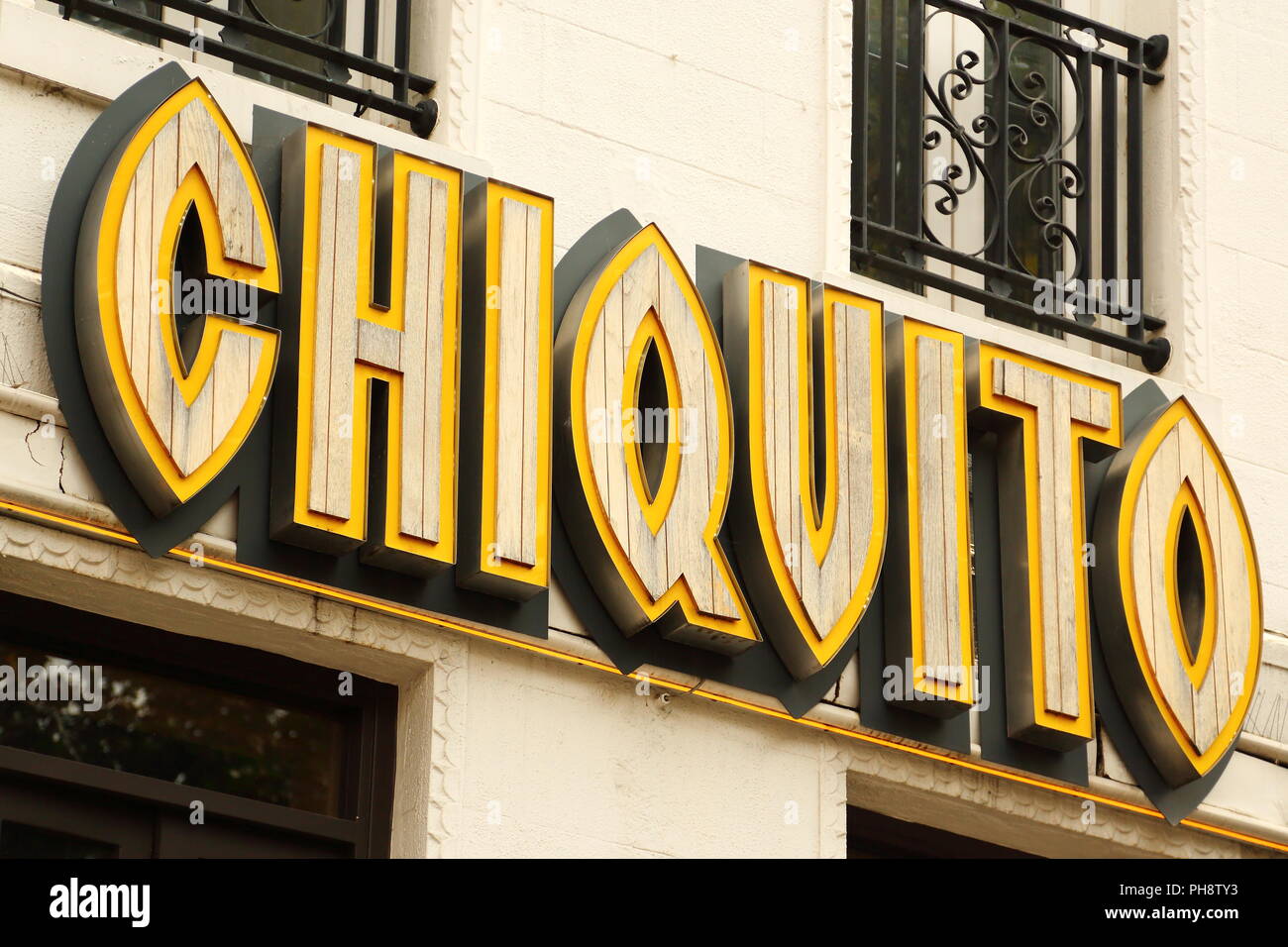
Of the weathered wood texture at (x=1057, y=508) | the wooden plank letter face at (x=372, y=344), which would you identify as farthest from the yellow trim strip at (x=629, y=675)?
the weathered wood texture at (x=1057, y=508)

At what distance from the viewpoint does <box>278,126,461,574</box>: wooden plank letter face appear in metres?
7.65

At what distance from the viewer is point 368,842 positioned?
314 inches

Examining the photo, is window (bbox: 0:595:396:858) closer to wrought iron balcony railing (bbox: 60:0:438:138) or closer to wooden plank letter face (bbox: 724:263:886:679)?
wooden plank letter face (bbox: 724:263:886:679)

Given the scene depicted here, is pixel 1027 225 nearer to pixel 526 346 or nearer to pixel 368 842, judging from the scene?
pixel 526 346

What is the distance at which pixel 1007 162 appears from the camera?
1019 cm

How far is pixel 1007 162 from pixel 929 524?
80.0 inches

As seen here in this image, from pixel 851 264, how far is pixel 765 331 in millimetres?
1112

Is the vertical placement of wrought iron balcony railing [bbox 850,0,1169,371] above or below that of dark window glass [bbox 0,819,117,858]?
above

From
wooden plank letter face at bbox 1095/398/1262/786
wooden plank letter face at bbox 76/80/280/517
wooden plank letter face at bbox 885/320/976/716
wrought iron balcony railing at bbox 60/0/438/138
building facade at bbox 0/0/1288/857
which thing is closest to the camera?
wooden plank letter face at bbox 76/80/280/517

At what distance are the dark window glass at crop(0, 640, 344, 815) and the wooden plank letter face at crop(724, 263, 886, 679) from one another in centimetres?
153

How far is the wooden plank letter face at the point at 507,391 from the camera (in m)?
7.90

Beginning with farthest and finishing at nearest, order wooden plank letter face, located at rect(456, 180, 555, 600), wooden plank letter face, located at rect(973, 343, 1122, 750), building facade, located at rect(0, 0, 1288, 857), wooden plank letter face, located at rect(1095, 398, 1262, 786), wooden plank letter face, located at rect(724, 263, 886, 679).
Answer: wooden plank letter face, located at rect(1095, 398, 1262, 786) → wooden plank letter face, located at rect(973, 343, 1122, 750) → wooden plank letter face, located at rect(724, 263, 886, 679) → wooden plank letter face, located at rect(456, 180, 555, 600) → building facade, located at rect(0, 0, 1288, 857)

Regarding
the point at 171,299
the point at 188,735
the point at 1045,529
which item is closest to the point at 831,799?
the point at 1045,529

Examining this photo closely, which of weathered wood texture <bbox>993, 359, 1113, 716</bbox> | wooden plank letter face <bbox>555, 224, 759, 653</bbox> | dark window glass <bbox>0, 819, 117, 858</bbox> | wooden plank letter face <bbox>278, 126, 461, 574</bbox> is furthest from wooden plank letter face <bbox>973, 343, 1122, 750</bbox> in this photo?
dark window glass <bbox>0, 819, 117, 858</bbox>
